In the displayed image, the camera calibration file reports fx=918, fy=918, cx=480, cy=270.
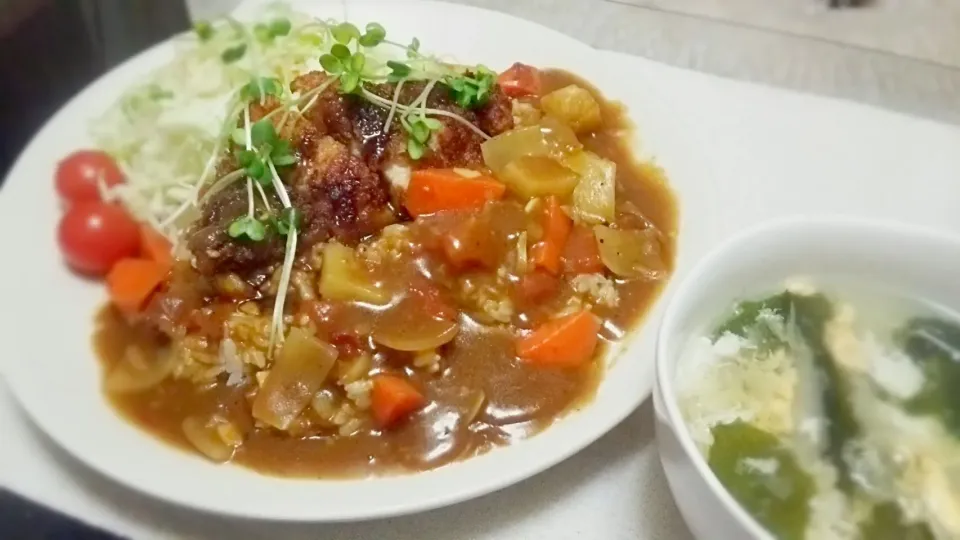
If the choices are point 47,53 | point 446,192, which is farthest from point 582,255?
point 47,53

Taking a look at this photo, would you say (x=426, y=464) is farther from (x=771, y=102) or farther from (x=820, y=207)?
(x=771, y=102)

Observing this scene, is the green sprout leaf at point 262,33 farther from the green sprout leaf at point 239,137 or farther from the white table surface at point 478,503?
the white table surface at point 478,503

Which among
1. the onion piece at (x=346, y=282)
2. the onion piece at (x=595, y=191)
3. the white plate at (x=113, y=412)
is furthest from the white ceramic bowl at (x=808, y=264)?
the onion piece at (x=346, y=282)

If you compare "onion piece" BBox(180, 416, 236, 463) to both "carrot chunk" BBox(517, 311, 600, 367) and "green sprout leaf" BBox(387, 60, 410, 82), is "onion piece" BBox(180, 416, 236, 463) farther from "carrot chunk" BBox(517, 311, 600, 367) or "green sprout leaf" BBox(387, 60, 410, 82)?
"green sprout leaf" BBox(387, 60, 410, 82)

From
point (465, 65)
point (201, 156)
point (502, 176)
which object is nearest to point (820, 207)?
point (502, 176)

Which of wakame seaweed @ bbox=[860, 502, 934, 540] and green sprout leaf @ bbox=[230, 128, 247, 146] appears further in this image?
green sprout leaf @ bbox=[230, 128, 247, 146]

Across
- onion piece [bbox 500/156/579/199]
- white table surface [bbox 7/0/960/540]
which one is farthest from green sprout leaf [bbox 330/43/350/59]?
white table surface [bbox 7/0/960/540]

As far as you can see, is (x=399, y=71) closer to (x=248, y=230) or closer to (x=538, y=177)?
(x=538, y=177)
